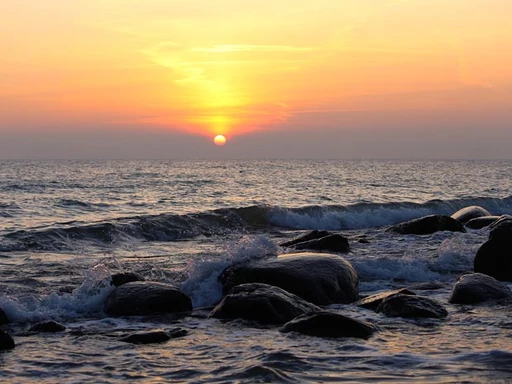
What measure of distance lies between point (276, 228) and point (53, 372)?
2209cm

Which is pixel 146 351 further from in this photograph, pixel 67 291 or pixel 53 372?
pixel 67 291

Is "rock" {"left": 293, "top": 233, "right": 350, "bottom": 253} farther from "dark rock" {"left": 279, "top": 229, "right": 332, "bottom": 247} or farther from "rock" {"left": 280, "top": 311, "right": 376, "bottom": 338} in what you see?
"rock" {"left": 280, "top": 311, "right": 376, "bottom": 338}

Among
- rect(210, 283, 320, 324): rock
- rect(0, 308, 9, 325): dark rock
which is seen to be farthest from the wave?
rect(210, 283, 320, 324): rock

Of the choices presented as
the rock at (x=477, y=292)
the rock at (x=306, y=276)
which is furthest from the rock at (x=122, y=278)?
the rock at (x=477, y=292)

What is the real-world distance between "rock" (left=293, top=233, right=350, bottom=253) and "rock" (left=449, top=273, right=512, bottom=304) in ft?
19.9

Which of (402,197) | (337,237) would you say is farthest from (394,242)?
(402,197)

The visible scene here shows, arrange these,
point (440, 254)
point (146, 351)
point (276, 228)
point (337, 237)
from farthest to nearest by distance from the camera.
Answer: point (276, 228) < point (337, 237) < point (440, 254) < point (146, 351)

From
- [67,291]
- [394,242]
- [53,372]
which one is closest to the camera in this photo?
[53,372]

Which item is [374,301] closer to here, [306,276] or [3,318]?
[306,276]

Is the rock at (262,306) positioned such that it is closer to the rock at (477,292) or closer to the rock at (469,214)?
the rock at (477,292)

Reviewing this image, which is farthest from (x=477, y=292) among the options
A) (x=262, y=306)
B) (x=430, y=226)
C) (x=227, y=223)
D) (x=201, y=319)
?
(x=227, y=223)

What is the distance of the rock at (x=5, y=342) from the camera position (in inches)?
327

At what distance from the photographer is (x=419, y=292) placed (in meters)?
12.8

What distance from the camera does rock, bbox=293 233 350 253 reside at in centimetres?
1769
